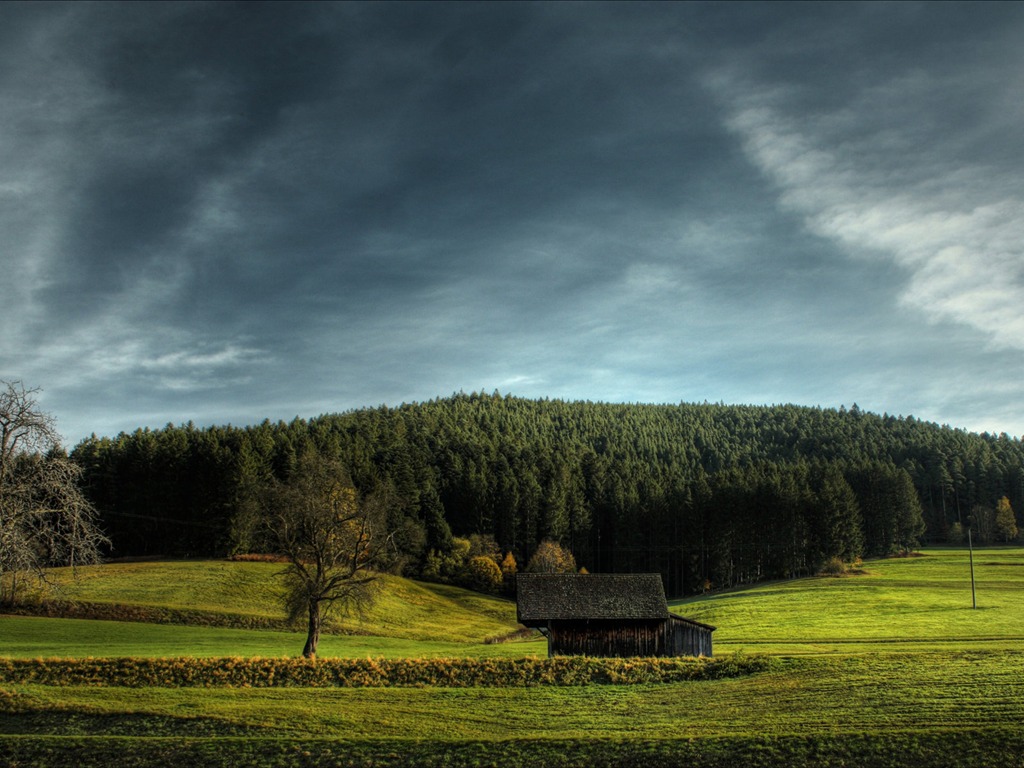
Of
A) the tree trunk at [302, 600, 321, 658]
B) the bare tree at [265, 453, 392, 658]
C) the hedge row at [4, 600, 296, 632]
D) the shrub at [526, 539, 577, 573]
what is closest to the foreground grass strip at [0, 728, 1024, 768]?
the tree trunk at [302, 600, 321, 658]

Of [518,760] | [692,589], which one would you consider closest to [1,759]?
[518,760]

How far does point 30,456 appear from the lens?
25.6 meters

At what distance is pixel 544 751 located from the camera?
2061 cm

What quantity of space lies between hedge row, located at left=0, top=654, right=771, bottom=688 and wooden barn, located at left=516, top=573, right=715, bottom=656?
1480cm

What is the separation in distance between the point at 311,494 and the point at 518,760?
93.8ft

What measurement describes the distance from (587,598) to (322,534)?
719 inches

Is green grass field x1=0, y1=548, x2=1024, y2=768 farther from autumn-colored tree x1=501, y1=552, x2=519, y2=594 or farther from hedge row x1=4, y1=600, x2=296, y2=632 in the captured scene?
autumn-colored tree x1=501, y1=552, x2=519, y2=594

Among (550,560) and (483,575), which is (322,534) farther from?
(550,560)

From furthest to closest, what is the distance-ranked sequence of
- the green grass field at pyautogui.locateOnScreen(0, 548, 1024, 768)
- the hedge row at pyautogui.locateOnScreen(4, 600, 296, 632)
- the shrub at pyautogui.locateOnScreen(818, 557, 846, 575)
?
the shrub at pyautogui.locateOnScreen(818, 557, 846, 575), the hedge row at pyautogui.locateOnScreen(4, 600, 296, 632), the green grass field at pyautogui.locateOnScreen(0, 548, 1024, 768)

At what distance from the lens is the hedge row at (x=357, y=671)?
3077cm

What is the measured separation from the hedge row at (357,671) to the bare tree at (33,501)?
726 centimetres

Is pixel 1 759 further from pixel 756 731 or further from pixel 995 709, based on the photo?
pixel 995 709

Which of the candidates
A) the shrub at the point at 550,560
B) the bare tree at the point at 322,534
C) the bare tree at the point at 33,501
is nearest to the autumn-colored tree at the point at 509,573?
the shrub at the point at 550,560

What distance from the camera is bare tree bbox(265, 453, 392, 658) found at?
44938 mm
